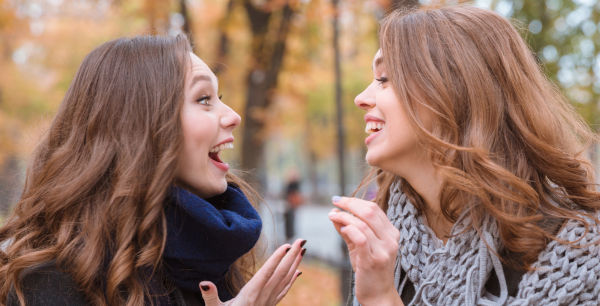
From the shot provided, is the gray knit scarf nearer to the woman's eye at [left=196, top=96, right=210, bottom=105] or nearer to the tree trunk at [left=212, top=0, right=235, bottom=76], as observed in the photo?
the woman's eye at [left=196, top=96, right=210, bottom=105]

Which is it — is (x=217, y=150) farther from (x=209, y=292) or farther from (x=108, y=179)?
(x=209, y=292)

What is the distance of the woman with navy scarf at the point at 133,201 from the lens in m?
2.05

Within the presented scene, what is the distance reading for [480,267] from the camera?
83.7 inches

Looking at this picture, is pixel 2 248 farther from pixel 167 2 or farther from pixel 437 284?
pixel 167 2

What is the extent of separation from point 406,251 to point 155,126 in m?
1.16

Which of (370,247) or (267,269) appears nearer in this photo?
(370,247)

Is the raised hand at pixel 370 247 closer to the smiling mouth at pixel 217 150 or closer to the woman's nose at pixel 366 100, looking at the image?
the woman's nose at pixel 366 100

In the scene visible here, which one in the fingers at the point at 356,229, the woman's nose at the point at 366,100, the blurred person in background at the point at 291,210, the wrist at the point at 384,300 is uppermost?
the woman's nose at the point at 366,100

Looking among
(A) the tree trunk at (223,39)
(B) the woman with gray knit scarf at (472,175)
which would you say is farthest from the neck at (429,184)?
(A) the tree trunk at (223,39)

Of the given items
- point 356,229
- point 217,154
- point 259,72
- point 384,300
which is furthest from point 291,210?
point 356,229

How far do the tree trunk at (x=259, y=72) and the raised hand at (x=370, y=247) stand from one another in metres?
6.98

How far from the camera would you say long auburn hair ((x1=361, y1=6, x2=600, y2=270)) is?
2131 mm

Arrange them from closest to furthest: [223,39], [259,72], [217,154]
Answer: [217,154] < [259,72] < [223,39]

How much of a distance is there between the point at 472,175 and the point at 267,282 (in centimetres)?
88
